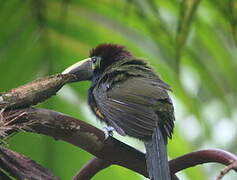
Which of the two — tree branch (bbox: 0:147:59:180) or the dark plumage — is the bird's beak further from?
tree branch (bbox: 0:147:59:180)

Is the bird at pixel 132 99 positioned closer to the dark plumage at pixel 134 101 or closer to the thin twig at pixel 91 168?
the dark plumage at pixel 134 101

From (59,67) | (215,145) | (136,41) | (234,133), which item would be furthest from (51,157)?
(234,133)

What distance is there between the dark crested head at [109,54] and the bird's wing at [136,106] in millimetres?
311

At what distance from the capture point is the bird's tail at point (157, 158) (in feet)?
5.46

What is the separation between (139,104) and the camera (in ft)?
7.16

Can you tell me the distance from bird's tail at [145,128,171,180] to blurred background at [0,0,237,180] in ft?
2.74

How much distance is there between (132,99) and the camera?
2.21 meters

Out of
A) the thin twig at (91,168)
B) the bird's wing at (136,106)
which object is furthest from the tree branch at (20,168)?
the bird's wing at (136,106)

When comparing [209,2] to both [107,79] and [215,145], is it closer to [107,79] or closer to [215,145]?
[107,79]

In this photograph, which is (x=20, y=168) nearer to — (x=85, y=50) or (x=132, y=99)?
(x=132, y=99)

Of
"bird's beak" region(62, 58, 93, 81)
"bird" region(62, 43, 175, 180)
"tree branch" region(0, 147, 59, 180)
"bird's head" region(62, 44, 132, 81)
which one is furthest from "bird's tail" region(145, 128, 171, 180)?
"bird's head" region(62, 44, 132, 81)

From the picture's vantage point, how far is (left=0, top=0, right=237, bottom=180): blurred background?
9.64 feet

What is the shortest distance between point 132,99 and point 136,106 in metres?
0.06

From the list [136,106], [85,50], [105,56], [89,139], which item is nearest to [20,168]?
[89,139]
